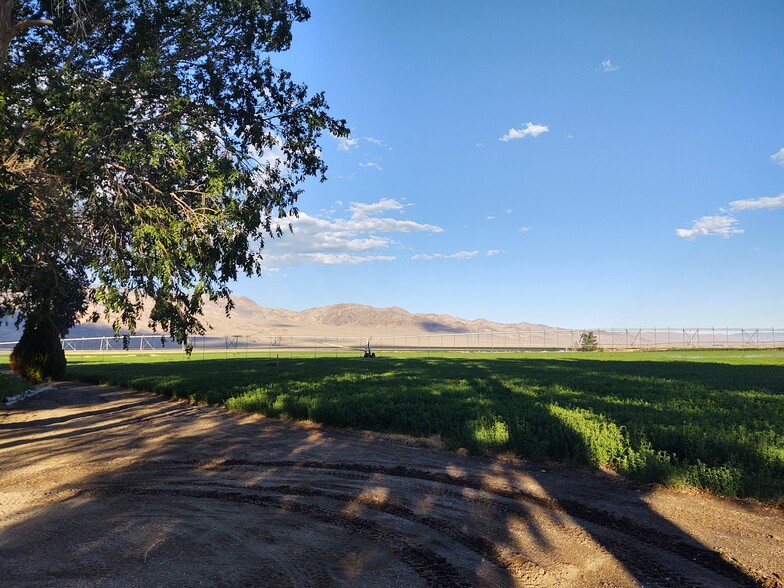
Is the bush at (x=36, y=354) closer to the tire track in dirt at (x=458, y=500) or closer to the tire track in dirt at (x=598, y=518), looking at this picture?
the tire track in dirt at (x=458, y=500)

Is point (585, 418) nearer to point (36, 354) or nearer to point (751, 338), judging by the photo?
point (36, 354)

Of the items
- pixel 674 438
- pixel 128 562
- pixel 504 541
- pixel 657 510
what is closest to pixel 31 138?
pixel 128 562

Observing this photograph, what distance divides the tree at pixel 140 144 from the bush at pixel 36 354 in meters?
12.7

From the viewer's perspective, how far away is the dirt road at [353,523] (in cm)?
414

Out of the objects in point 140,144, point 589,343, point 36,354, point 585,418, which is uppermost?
point 140,144

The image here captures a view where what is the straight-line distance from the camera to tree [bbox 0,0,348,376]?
910 cm

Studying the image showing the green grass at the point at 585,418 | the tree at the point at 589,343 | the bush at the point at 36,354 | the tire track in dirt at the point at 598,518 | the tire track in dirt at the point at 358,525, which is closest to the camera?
the tire track in dirt at the point at 358,525

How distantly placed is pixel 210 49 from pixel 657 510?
13.5 metres

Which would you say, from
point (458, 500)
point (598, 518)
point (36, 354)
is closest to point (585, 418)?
point (598, 518)

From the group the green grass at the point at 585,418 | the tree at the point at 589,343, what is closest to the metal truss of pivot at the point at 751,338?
the tree at the point at 589,343

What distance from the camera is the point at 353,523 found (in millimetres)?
5293

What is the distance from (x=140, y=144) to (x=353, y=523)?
919cm

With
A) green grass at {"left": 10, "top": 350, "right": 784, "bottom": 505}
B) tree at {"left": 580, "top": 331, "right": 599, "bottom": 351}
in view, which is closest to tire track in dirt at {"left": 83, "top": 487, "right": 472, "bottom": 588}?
green grass at {"left": 10, "top": 350, "right": 784, "bottom": 505}

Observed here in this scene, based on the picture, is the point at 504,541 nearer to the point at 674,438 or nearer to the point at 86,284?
the point at 674,438
